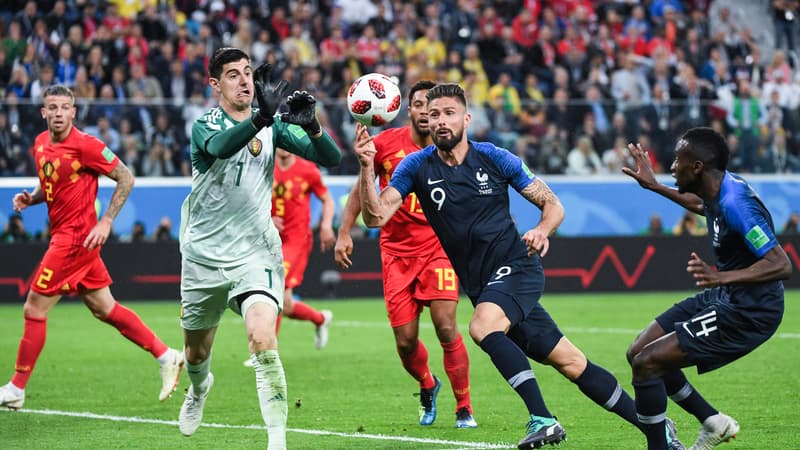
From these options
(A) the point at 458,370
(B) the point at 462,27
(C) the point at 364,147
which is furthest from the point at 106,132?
(C) the point at 364,147

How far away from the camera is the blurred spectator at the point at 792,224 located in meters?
24.1

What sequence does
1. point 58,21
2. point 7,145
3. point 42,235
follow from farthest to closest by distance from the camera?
point 58,21, point 42,235, point 7,145

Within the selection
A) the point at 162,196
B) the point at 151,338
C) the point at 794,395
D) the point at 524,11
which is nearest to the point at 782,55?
the point at 524,11

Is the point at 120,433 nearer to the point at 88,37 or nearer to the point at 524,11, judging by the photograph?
the point at 88,37

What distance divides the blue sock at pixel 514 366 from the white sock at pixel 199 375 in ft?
7.24

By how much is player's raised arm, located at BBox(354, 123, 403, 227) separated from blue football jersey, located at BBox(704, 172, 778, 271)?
202 centimetres

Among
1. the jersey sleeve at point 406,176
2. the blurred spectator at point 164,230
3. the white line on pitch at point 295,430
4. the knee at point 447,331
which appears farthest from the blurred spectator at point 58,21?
the jersey sleeve at point 406,176

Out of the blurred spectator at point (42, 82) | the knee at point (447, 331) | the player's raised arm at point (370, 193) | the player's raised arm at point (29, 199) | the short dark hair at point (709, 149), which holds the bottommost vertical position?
the knee at point (447, 331)

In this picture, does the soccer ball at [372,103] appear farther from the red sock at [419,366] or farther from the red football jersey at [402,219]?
the red sock at [419,366]

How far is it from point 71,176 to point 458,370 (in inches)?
155

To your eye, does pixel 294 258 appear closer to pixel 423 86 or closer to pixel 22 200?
pixel 22 200

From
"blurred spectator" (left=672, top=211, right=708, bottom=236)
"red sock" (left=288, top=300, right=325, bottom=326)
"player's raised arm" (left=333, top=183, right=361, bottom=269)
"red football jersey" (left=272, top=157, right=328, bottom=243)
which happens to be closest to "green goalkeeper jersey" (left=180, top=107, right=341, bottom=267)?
"player's raised arm" (left=333, top=183, right=361, bottom=269)

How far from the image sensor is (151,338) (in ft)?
36.1

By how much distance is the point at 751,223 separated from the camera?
6.92 meters
